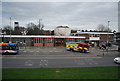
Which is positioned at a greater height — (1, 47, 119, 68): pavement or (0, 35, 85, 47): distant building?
(0, 35, 85, 47): distant building

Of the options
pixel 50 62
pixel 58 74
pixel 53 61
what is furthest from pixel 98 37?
pixel 58 74

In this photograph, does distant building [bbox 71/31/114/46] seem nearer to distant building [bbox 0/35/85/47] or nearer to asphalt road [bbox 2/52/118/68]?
distant building [bbox 0/35/85/47]

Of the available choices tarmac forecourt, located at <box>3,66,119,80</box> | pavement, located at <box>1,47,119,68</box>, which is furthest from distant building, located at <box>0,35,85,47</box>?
tarmac forecourt, located at <box>3,66,119,80</box>

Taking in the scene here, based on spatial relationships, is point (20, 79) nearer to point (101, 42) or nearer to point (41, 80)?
point (41, 80)

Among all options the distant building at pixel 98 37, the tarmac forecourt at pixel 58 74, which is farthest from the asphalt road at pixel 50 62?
the distant building at pixel 98 37

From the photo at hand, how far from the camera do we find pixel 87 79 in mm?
9688

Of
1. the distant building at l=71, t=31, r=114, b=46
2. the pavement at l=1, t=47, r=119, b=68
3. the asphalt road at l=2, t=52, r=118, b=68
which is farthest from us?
the distant building at l=71, t=31, r=114, b=46

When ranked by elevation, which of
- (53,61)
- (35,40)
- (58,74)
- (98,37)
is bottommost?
(53,61)

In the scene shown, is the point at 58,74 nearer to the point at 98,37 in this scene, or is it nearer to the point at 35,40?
the point at 35,40

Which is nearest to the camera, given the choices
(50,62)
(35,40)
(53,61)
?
(50,62)

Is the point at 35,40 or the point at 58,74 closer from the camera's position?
the point at 58,74

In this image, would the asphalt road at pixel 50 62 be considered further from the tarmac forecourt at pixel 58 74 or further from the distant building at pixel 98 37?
the distant building at pixel 98 37

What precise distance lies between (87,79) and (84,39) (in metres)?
41.6

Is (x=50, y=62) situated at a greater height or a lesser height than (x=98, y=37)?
lesser
